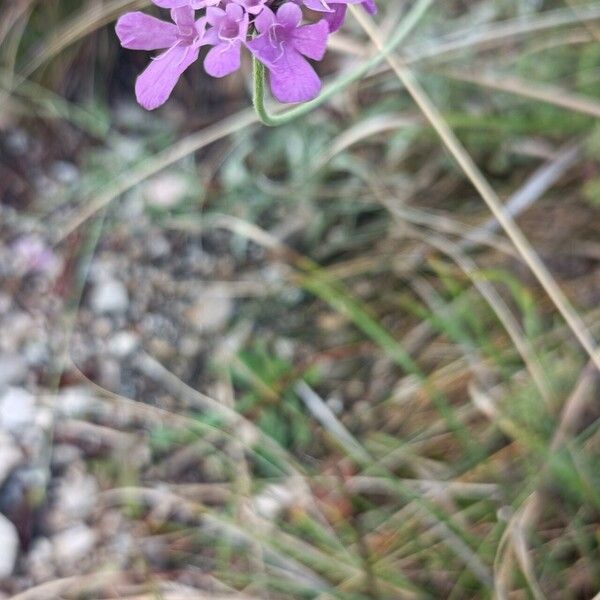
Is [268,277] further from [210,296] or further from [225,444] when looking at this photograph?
[225,444]

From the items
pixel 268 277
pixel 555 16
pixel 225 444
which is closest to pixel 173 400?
pixel 225 444

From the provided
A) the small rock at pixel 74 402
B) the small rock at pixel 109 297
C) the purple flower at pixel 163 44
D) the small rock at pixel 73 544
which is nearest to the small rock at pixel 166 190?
the small rock at pixel 109 297

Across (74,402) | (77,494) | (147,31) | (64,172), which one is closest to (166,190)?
(64,172)

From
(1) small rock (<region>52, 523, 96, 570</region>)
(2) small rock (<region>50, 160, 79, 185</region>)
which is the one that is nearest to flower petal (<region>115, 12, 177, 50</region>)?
(1) small rock (<region>52, 523, 96, 570</region>)

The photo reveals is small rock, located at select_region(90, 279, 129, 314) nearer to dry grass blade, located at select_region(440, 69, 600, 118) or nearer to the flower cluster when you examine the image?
dry grass blade, located at select_region(440, 69, 600, 118)

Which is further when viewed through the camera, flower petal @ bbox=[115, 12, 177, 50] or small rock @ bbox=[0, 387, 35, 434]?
small rock @ bbox=[0, 387, 35, 434]

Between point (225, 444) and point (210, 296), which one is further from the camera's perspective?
point (210, 296)

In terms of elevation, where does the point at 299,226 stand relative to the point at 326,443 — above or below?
above

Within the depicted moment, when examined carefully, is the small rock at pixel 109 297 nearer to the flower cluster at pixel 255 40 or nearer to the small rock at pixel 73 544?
the small rock at pixel 73 544
